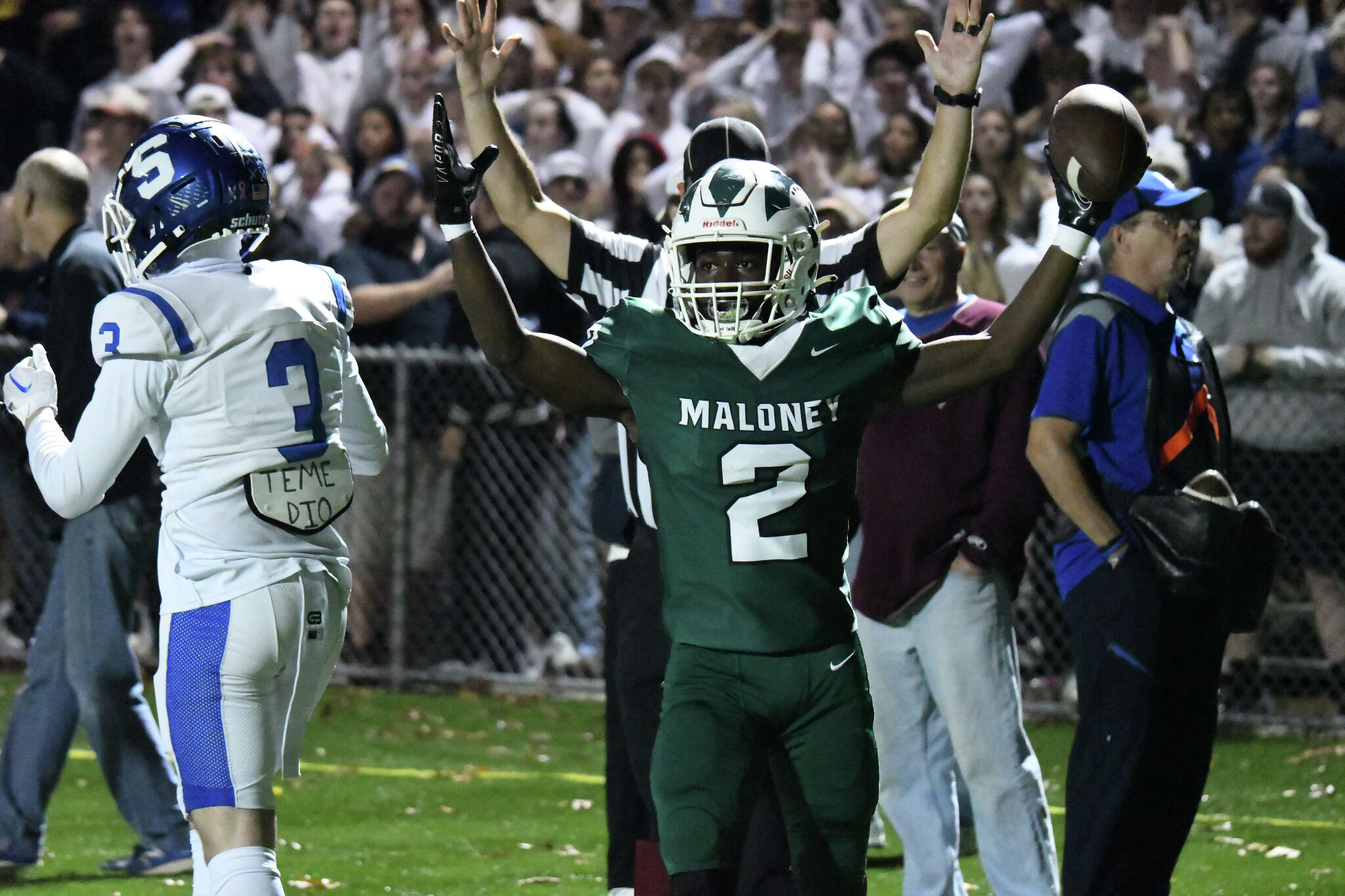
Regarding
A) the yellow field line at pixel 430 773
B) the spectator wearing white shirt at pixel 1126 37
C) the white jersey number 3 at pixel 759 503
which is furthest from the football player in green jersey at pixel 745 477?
the spectator wearing white shirt at pixel 1126 37

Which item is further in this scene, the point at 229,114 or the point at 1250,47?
the point at 229,114

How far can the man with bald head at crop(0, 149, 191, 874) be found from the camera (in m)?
6.55

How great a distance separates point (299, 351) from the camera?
421 centimetres

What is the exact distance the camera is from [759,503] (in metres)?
3.96

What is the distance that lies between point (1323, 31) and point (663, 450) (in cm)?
846

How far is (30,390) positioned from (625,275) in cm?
153

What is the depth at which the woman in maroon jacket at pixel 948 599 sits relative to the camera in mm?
5605

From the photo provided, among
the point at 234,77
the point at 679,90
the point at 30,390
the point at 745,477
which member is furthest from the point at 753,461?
the point at 234,77

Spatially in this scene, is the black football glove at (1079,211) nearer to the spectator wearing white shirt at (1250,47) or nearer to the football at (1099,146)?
the football at (1099,146)

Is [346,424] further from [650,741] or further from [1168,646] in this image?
[1168,646]

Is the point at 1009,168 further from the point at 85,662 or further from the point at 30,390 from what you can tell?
the point at 30,390

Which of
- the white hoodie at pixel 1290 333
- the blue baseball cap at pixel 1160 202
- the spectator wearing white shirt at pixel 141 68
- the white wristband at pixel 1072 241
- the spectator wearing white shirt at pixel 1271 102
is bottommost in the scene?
the white hoodie at pixel 1290 333

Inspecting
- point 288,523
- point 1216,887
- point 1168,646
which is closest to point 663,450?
point 288,523

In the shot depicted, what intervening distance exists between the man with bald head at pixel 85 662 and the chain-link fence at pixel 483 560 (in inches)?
130
